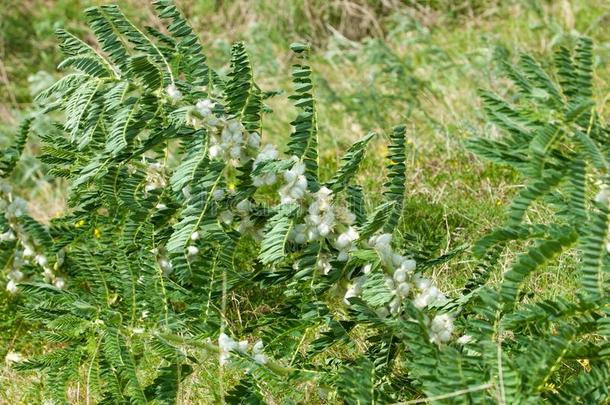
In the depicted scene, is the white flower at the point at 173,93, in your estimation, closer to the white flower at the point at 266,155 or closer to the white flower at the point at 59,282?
the white flower at the point at 266,155

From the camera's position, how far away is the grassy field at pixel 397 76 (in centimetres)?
367

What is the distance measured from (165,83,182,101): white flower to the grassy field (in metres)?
0.70

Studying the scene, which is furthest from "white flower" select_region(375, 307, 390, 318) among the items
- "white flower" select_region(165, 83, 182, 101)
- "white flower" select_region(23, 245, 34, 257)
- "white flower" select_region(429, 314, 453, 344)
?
"white flower" select_region(23, 245, 34, 257)

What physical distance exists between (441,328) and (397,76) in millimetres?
3216

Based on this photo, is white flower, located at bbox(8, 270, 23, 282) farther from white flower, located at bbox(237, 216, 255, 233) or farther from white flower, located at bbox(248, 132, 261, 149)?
white flower, located at bbox(248, 132, 261, 149)

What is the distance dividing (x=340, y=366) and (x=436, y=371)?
0.42 meters

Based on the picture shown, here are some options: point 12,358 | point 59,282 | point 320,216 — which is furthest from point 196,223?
point 12,358

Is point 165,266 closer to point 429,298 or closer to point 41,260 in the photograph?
point 41,260

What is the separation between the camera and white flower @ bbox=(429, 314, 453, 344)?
2.28m

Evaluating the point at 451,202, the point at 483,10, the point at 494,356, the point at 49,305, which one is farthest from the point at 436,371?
the point at 483,10

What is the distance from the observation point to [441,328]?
7.55 ft

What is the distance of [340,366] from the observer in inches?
95.4

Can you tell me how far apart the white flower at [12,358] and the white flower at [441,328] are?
5.46 feet

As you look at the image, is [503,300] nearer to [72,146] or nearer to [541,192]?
[541,192]
